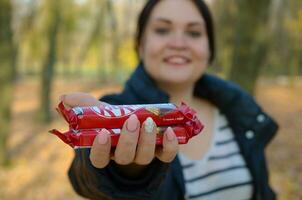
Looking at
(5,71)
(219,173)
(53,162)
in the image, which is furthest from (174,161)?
(53,162)

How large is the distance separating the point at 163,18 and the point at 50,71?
36.0 ft

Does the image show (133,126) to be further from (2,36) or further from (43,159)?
(43,159)

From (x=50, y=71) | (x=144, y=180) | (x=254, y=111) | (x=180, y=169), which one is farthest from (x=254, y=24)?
(x=50, y=71)

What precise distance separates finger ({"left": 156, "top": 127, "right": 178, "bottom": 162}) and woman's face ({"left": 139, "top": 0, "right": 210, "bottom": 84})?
0.76 metres

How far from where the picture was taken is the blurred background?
602 cm

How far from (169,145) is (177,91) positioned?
35.4 inches

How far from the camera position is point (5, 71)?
7.95 metres

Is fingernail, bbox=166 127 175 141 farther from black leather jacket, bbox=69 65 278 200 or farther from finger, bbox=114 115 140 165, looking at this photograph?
black leather jacket, bbox=69 65 278 200

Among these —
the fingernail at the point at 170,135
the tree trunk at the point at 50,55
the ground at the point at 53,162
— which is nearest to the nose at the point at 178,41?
the fingernail at the point at 170,135

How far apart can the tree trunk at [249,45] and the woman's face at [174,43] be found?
12.9ft

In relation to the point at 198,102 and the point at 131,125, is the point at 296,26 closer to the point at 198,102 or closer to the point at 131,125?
the point at 198,102

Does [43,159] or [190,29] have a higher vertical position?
[190,29]

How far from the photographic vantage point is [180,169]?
1.88 m

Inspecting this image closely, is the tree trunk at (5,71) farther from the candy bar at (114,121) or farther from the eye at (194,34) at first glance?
the candy bar at (114,121)
